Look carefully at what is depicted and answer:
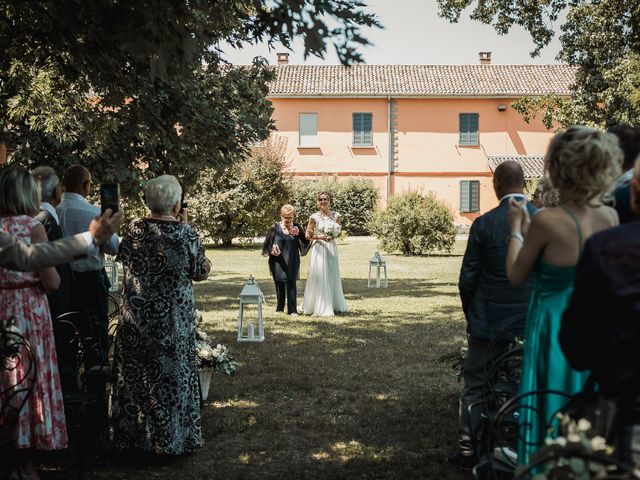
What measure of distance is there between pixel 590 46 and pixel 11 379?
21121 mm

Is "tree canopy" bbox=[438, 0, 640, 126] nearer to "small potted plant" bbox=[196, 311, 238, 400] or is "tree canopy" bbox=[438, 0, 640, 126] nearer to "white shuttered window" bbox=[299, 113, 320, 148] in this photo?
"small potted plant" bbox=[196, 311, 238, 400]

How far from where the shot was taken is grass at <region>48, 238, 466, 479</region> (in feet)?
19.5

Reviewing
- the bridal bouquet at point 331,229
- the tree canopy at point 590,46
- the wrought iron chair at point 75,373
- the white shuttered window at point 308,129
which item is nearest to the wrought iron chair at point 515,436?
the wrought iron chair at point 75,373

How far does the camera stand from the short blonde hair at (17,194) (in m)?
4.98

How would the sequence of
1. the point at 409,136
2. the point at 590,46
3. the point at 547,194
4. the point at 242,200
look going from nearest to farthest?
→ the point at 547,194 < the point at 590,46 < the point at 242,200 < the point at 409,136

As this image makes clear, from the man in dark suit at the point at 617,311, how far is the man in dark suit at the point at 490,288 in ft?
8.99

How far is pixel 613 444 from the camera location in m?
2.56

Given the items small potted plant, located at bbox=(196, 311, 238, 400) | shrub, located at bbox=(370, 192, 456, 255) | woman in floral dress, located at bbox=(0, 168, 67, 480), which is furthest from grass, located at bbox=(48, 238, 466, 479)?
shrub, located at bbox=(370, 192, 456, 255)

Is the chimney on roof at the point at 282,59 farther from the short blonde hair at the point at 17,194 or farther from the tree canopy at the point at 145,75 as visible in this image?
the short blonde hair at the point at 17,194

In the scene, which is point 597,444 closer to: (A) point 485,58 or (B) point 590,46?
(B) point 590,46

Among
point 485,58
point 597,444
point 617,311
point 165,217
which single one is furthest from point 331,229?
point 485,58

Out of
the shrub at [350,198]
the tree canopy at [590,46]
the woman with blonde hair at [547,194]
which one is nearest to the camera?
the woman with blonde hair at [547,194]

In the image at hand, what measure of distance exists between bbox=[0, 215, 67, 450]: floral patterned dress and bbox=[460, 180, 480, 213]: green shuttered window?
4271cm

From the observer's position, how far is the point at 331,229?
14461 millimetres
